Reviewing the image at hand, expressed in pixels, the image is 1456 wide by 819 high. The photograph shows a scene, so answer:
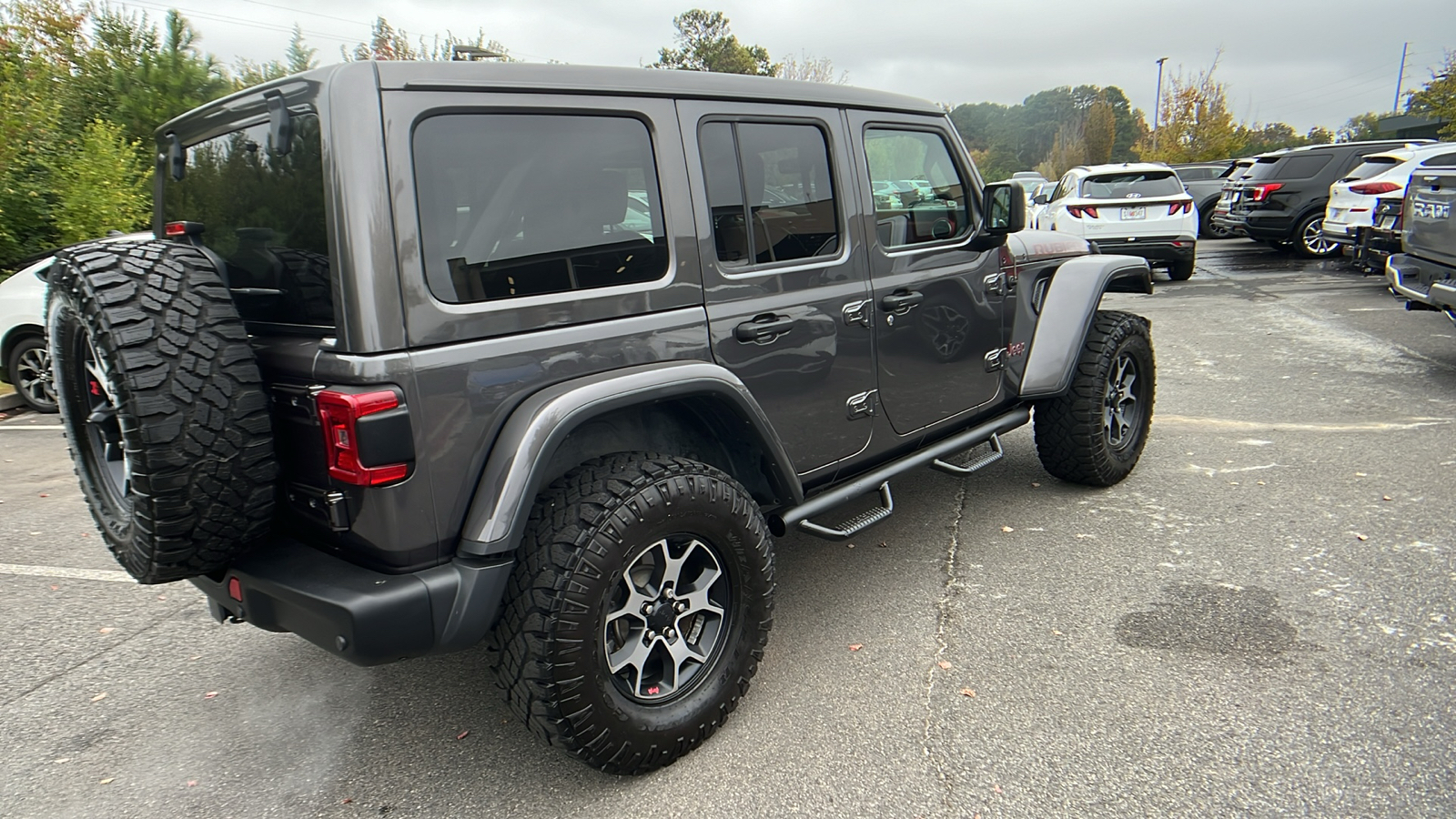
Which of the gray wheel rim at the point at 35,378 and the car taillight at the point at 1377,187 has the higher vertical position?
the car taillight at the point at 1377,187

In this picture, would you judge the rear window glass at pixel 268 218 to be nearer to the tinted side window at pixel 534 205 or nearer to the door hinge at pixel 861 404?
the tinted side window at pixel 534 205

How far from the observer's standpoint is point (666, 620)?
254 cm

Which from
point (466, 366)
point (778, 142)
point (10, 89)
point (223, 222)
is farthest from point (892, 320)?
point (10, 89)

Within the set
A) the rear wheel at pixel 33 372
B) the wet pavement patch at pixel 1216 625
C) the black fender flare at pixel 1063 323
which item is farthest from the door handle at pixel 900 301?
the rear wheel at pixel 33 372

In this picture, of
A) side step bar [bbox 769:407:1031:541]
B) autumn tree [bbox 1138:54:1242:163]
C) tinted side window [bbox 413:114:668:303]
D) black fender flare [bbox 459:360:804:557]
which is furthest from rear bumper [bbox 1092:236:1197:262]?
autumn tree [bbox 1138:54:1242:163]

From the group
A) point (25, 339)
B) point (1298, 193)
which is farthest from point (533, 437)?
point (1298, 193)

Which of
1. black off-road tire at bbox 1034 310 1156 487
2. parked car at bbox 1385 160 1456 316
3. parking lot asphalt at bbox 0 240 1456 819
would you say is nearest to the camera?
parking lot asphalt at bbox 0 240 1456 819

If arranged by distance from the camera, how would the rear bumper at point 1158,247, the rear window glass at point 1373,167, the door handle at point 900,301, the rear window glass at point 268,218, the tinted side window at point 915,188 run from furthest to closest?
the rear window glass at point 1373,167
the rear bumper at point 1158,247
the tinted side window at point 915,188
the door handle at point 900,301
the rear window glass at point 268,218

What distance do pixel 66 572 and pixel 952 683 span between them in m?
4.09

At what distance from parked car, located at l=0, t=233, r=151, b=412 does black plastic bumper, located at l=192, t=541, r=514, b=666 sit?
6122 millimetres

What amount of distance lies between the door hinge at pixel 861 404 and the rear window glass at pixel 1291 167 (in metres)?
14.6

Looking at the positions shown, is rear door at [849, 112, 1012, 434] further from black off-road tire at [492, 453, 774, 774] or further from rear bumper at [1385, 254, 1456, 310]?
rear bumper at [1385, 254, 1456, 310]

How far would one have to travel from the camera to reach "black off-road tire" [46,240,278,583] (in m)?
2.00

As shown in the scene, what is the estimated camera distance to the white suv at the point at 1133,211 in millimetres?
12039
